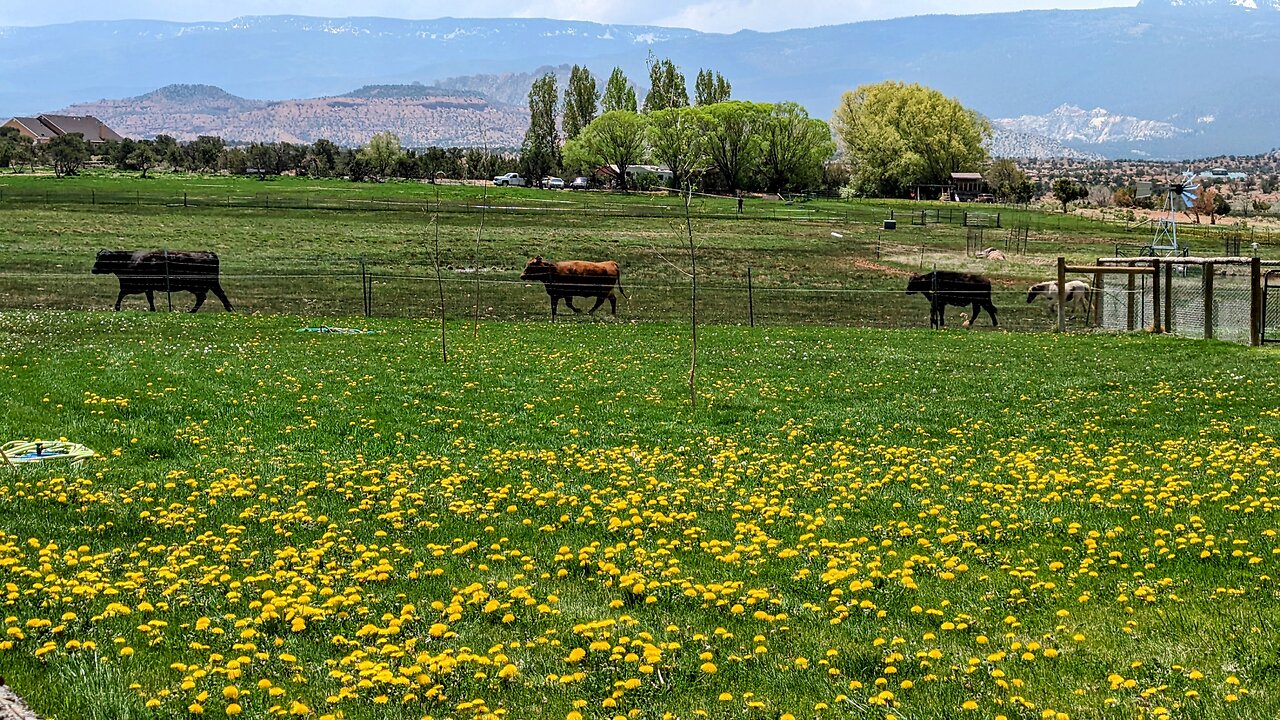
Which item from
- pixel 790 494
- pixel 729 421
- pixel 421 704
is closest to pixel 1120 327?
pixel 729 421

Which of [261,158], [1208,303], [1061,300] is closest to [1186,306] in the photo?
[1061,300]

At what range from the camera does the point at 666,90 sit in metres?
148

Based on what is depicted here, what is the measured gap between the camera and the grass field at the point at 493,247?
38.6m

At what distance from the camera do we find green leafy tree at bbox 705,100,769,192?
122 metres

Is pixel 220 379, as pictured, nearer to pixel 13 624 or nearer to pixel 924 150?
pixel 13 624

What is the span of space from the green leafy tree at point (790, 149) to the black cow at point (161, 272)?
93111 millimetres

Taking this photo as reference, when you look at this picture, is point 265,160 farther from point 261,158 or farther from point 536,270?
point 536,270

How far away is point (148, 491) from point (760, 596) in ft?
23.8

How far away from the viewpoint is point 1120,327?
34.0 meters

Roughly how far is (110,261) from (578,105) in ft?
408

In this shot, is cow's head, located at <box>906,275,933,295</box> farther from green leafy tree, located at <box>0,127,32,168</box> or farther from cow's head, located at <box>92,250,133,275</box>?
green leafy tree, located at <box>0,127,32,168</box>

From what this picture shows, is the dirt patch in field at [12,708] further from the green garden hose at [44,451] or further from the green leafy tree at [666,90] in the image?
the green leafy tree at [666,90]

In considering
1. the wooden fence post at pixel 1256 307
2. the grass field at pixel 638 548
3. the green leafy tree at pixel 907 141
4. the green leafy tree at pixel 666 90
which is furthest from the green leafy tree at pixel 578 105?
the grass field at pixel 638 548

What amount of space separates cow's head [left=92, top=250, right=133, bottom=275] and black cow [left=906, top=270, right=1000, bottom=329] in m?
26.6
